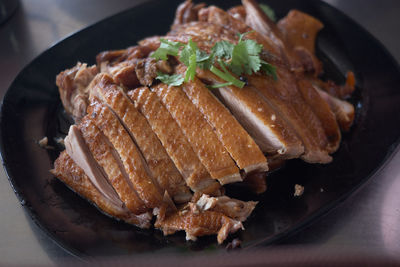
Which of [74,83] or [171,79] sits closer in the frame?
[171,79]

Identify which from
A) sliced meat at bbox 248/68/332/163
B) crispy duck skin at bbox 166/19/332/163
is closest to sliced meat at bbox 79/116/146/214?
crispy duck skin at bbox 166/19/332/163

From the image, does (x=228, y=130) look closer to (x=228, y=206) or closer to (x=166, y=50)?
(x=228, y=206)

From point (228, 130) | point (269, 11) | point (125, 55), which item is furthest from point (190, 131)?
point (269, 11)

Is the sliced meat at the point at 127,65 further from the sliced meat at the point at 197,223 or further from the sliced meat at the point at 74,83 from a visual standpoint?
the sliced meat at the point at 197,223

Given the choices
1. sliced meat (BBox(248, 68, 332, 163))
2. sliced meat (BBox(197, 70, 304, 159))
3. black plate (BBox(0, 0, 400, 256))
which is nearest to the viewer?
black plate (BBox(0, 0, 400, 256))

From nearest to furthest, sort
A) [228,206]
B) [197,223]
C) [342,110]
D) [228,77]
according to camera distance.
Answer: [197,223] < [228,206] < [228,77] < [342,110]

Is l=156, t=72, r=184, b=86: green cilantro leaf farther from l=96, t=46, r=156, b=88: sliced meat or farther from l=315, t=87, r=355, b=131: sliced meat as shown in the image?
l=315, t=87, r=355, b=131: sliced meat

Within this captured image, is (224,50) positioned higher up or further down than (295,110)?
higher up

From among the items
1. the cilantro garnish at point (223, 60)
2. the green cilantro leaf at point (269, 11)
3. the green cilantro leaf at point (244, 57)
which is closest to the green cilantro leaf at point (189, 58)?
the cilantro garnish at point (223, 60)
